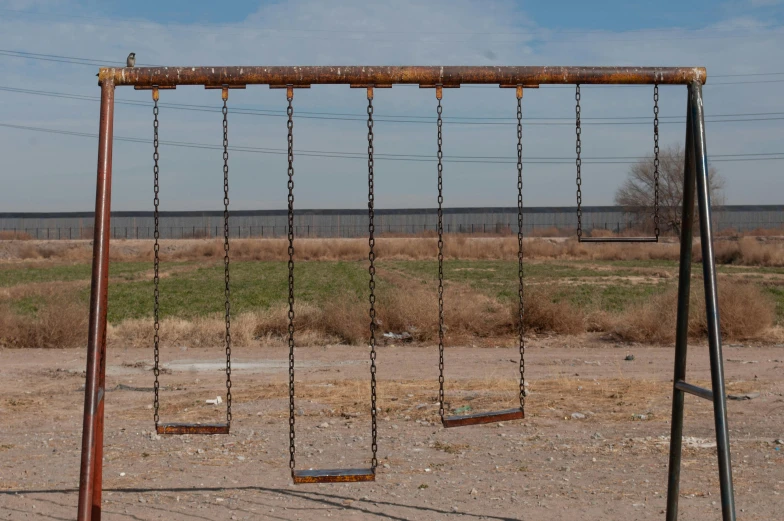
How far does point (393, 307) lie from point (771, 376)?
703 cm

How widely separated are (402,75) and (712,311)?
7.04 feet

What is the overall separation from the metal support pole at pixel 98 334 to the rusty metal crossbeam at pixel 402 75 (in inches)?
12.8

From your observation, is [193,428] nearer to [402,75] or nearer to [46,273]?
[402,75]

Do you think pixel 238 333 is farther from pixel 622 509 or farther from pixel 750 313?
pixel 622 509

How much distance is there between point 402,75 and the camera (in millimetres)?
4922

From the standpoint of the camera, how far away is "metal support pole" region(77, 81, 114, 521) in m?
3.95

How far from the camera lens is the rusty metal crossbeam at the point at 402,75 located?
15.9ft

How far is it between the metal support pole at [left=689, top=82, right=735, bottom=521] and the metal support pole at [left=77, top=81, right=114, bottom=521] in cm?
289

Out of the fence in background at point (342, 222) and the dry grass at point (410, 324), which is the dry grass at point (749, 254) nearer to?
the fence in background at point (342, 222)

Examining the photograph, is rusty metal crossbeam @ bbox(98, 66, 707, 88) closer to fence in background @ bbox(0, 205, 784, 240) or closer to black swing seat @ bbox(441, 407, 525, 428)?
black swing seat @ bbox(441, 407, 525, 428)

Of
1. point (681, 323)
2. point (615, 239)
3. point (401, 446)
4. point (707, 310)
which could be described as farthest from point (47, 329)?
point (707, 310)

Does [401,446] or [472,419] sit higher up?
[472,419]

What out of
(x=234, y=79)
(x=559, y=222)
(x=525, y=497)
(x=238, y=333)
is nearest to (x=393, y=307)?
(x=238, y=333)

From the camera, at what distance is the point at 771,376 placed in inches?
429
